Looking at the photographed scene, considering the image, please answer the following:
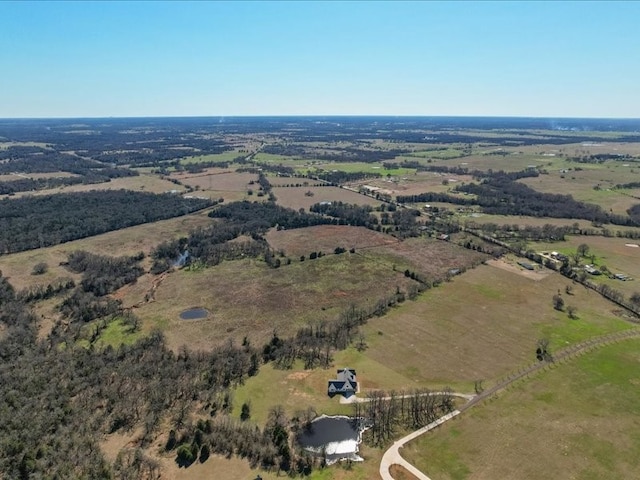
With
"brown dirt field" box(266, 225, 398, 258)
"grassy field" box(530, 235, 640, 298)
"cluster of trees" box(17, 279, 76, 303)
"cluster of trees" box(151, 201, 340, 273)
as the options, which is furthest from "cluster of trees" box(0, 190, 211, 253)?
"grassy field" box(530, 235, 640, 298)

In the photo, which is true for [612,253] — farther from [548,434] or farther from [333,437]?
[333,437]

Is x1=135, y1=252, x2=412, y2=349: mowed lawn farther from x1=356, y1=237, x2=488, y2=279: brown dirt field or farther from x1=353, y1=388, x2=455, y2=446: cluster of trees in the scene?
x1=353, y1=388, x2=455, y2=446: cluster of trees

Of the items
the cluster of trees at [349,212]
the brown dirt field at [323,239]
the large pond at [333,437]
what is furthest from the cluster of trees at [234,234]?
the large pond at [333,437]

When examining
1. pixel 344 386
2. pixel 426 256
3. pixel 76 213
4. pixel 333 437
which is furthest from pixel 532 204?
pixel 76 213

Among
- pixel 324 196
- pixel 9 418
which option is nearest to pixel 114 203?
pixel 324 196

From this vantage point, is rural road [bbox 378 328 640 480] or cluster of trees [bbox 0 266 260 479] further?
rural road [bbox 378 328 640 480]

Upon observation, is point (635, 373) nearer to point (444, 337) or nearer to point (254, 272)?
point (444, 337)

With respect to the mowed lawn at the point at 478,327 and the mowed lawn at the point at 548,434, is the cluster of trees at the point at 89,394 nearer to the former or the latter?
the mowed lawn at the point at 478,327
